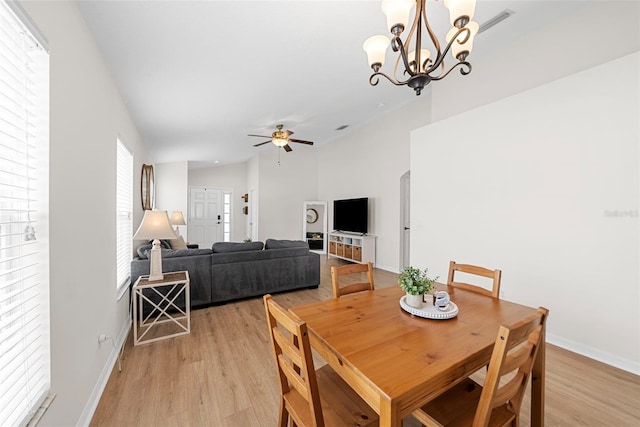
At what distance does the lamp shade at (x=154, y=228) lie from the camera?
2500 millimetres

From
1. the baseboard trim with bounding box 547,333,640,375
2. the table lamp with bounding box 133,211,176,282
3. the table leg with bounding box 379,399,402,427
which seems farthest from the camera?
the table lamp with bounding box 133,211,176,282

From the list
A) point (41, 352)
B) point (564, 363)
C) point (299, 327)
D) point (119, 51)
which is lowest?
point (564, 363)

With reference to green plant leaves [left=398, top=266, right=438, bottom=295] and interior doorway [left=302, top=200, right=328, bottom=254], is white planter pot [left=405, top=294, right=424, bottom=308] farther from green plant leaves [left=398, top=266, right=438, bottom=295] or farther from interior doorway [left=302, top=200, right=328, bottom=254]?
interior doorway [left=302, top=200, right=328, bottom=254]

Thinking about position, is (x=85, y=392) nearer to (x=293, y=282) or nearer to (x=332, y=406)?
(x=332, y=406)

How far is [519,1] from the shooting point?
95.1 inches

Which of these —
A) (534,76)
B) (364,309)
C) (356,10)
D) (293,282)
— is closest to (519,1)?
(534,76)

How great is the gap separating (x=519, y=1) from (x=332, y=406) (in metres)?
3.59

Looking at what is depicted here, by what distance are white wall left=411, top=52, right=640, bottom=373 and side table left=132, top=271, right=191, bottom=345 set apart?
3.38m

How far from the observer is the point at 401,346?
112cm

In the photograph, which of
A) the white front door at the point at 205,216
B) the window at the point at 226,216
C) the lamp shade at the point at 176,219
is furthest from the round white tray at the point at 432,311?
the window at the point at 226,216

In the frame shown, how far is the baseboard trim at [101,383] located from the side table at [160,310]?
0.12 m

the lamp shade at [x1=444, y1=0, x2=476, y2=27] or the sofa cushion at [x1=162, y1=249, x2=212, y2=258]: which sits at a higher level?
the lamp shade at [x1=444, y1=0, x2=476, y2=27]

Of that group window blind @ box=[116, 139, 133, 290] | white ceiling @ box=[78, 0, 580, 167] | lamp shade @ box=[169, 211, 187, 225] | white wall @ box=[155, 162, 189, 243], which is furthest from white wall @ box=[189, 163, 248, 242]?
window blind @ box=[116, 139, 133, 290]

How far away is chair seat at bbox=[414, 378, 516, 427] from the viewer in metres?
1.13
